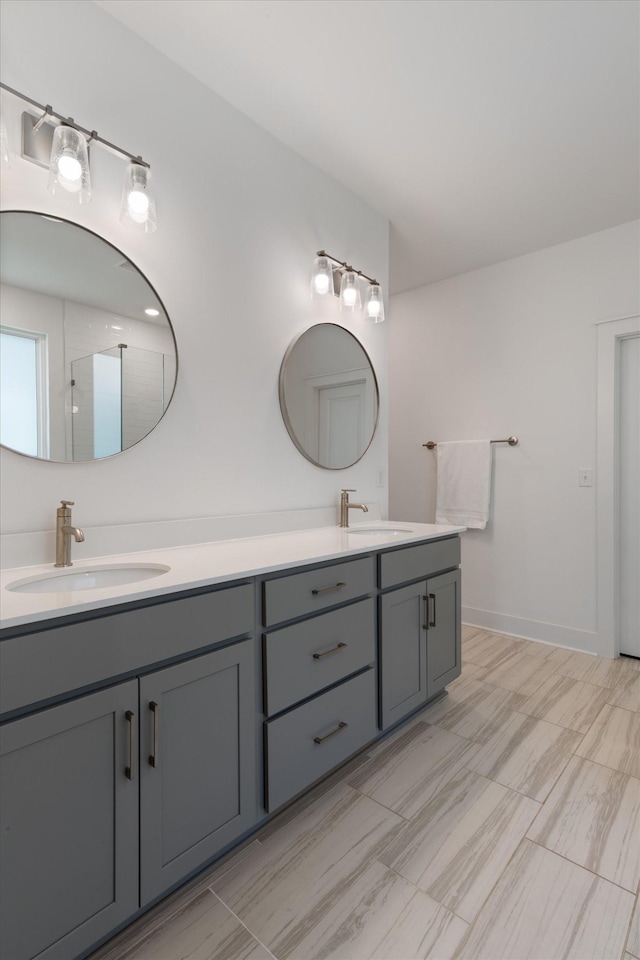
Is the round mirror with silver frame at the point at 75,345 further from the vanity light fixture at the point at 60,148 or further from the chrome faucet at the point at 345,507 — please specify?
the chrome faucet at the point at 345,507

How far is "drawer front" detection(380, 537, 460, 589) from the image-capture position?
72.8 inches

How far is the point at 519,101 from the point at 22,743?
2.60m

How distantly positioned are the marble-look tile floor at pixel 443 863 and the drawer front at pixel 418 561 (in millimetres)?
672

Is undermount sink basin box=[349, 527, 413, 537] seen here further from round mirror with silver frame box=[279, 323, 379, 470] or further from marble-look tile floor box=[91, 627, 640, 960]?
marble-look tile floor box=[91, 627, 640, 960]

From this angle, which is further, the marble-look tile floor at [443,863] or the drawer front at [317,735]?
the drawer front at [317,735]

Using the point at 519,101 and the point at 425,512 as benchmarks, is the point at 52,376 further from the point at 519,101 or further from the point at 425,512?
the point at 425,512

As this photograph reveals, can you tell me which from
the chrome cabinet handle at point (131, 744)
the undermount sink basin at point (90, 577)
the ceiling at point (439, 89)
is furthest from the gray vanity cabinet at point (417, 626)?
the ceiling at point (439, 89)

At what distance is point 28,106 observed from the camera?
1.34m

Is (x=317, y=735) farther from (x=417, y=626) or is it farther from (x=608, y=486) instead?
(x=608, y=486)

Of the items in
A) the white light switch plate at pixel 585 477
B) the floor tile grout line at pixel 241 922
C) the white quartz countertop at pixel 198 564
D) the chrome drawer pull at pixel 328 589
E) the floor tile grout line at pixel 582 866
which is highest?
the white light switch plate at pixel 585 477

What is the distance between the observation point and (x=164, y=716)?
1.12 meters

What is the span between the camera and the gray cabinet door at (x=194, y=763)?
109 centimetres

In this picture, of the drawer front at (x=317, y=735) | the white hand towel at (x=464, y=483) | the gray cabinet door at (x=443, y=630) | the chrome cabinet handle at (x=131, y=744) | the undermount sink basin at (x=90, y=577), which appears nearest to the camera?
the chrome cabinet handle at (x=131, y=744)

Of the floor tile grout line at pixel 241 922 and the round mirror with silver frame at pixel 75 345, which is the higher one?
the round mirror with silver frame at pixel 75 345
